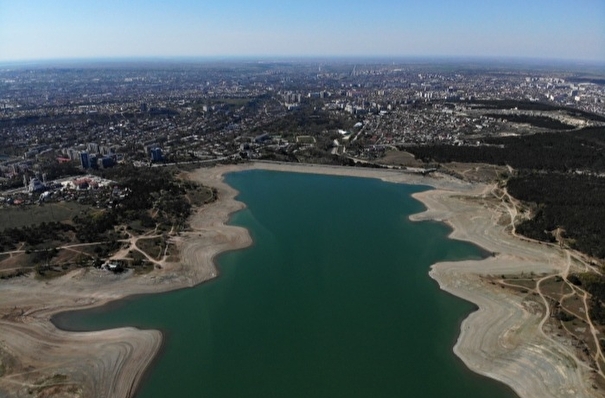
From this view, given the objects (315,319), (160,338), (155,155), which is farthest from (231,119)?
(160,338)

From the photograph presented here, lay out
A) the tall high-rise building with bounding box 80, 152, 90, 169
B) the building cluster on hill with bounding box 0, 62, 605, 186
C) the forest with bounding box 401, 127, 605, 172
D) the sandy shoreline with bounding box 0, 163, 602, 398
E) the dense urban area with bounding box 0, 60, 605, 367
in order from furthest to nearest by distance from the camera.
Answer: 1. the building cluster on hill with bounding box 0, 62, 605, 186
2. the forest with bounding box 401, 127, 605, 172
3. the tall high-rise building with bounding box 80, 152, 90, 169
4. the dense urban area with bounding box 0, 60, 605, 367
5. the sandy shoreline with bounding box 0, 163, 602, 398

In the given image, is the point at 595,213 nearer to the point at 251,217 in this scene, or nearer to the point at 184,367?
the point at 251,217

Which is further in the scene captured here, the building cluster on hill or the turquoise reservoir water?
the building cluster on hill

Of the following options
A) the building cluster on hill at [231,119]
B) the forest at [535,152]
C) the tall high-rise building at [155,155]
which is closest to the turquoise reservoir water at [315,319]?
the tall high-rise building at [155,155]

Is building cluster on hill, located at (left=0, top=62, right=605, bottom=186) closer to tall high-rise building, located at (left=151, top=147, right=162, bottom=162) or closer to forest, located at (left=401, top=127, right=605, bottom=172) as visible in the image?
tall high-rise building, located at (left=151, top=147, right=162, bottom=162)

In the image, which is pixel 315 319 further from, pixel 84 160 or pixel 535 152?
pixel 535 152

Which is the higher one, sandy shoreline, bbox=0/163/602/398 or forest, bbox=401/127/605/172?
forest, bbox=401/127/605/172

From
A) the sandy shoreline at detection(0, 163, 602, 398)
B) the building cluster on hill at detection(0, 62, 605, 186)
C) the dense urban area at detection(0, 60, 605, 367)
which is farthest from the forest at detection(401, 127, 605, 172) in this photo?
the sandy shoreline at detection(0, 163, 602, 398)
